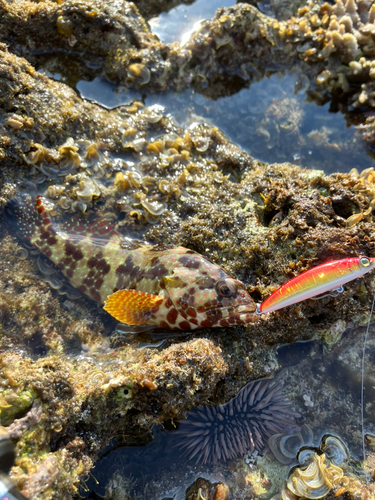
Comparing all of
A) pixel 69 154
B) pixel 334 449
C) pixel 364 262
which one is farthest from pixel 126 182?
pixel 334 449

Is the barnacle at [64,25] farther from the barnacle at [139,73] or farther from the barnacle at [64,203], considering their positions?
the barnacle at [64,203]

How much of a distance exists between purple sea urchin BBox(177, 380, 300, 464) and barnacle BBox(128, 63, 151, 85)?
5346 millimetres

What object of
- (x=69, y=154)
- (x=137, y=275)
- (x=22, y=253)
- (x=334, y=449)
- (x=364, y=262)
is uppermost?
(x=364, y=262)

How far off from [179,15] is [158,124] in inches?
122

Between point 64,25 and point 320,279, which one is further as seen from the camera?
point 64,25

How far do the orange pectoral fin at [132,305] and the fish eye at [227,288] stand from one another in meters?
0.71

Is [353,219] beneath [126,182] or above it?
above

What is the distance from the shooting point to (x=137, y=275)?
4191mm

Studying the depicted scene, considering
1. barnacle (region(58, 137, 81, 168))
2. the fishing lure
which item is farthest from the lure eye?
barnacle (region(58, 137, 81, 168))

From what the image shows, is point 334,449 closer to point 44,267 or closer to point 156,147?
point 44,267

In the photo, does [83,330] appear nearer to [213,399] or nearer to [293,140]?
[213,399]

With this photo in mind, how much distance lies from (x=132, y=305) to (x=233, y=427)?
67.0 inches

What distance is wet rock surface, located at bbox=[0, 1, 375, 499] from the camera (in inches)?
124

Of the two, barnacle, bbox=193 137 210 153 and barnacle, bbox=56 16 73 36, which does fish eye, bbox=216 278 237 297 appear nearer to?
barnacle, bbox=193 137 210 153
